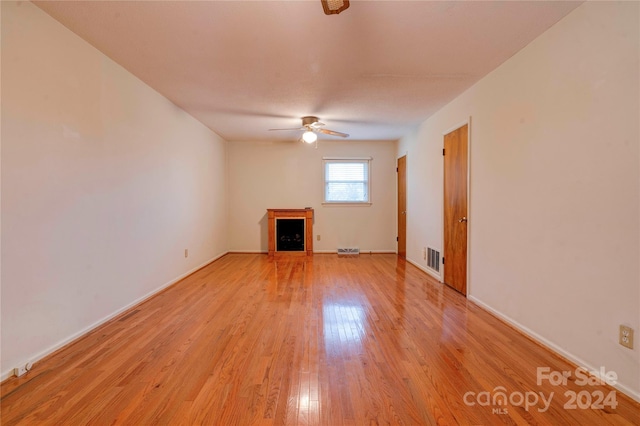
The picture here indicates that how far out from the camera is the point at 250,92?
3.19m

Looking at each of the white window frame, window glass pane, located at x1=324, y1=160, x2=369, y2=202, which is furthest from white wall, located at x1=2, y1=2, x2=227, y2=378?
window glass pane, located at x1=324, y1=160, x2=369, y2=202

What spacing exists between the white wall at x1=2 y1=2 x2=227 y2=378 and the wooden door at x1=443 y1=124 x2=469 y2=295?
3.73m

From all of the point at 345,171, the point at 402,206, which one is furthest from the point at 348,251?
the point at 345,171

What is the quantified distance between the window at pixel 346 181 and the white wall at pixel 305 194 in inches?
5.4

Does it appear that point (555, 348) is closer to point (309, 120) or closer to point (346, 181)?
point (309, 120)

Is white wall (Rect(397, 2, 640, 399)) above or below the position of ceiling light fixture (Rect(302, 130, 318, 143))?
below

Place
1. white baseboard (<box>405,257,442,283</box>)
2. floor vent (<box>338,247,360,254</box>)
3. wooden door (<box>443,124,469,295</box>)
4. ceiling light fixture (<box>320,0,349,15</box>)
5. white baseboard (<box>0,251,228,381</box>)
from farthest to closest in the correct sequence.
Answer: floor vent (<box>338,247,360,254</box>), white baseboard (<box>405,257,442,283</box>), wooden door (<box>443,124,469,295</box>), white baseboard (<box>0,251,228,381</box>), ceiling light fixture (<box>320,0,349,15</box>)

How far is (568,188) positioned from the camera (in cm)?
189

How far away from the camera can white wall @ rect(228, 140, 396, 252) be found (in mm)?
5996

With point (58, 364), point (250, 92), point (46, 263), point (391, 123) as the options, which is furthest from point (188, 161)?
point (391, 123)

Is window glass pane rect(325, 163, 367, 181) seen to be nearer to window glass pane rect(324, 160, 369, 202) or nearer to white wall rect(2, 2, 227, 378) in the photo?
window glass pane rect(324, 160, 369, 202)

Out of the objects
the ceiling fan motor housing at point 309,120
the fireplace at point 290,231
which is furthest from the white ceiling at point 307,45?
the fireplace at point 290,231

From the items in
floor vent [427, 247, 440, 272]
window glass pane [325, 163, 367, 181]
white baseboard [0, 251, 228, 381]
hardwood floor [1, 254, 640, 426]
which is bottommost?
hardwood floor [1, 254, 640, 426]

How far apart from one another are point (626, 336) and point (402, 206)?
162 inches
